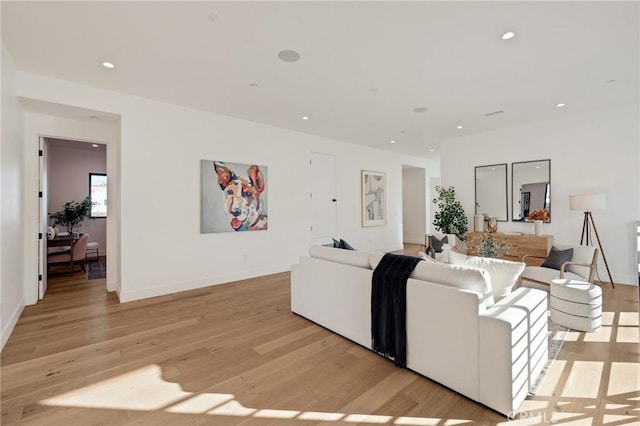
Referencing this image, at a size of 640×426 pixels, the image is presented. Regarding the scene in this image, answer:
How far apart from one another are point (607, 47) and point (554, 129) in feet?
8.98

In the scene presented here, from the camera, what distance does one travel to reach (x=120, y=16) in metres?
2.39

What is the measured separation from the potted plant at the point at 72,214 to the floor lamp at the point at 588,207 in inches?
408

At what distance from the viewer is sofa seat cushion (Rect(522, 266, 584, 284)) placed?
372cm

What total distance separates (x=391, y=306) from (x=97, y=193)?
344 inches

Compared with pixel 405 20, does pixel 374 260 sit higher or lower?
lower

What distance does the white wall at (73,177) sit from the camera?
7.14m

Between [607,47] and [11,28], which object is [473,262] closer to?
[607,47]

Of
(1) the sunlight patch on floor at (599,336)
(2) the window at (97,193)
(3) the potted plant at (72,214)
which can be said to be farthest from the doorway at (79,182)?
(1) the sunlight patch on floor at (599,336)

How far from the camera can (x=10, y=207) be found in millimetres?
3062

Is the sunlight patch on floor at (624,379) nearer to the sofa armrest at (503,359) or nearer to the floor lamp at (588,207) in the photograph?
the sofa armrest at (503,359)

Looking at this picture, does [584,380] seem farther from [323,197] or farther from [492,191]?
[323,197]

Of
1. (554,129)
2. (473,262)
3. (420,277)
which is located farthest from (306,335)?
(554,129)

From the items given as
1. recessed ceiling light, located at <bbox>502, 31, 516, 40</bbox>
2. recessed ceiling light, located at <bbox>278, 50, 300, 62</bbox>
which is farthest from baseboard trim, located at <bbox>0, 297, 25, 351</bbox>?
recessed ceiling light, located at <bbox>502, 31, 516, 40</bbox>

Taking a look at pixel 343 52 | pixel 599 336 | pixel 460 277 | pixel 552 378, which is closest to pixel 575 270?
pixel 599 336
